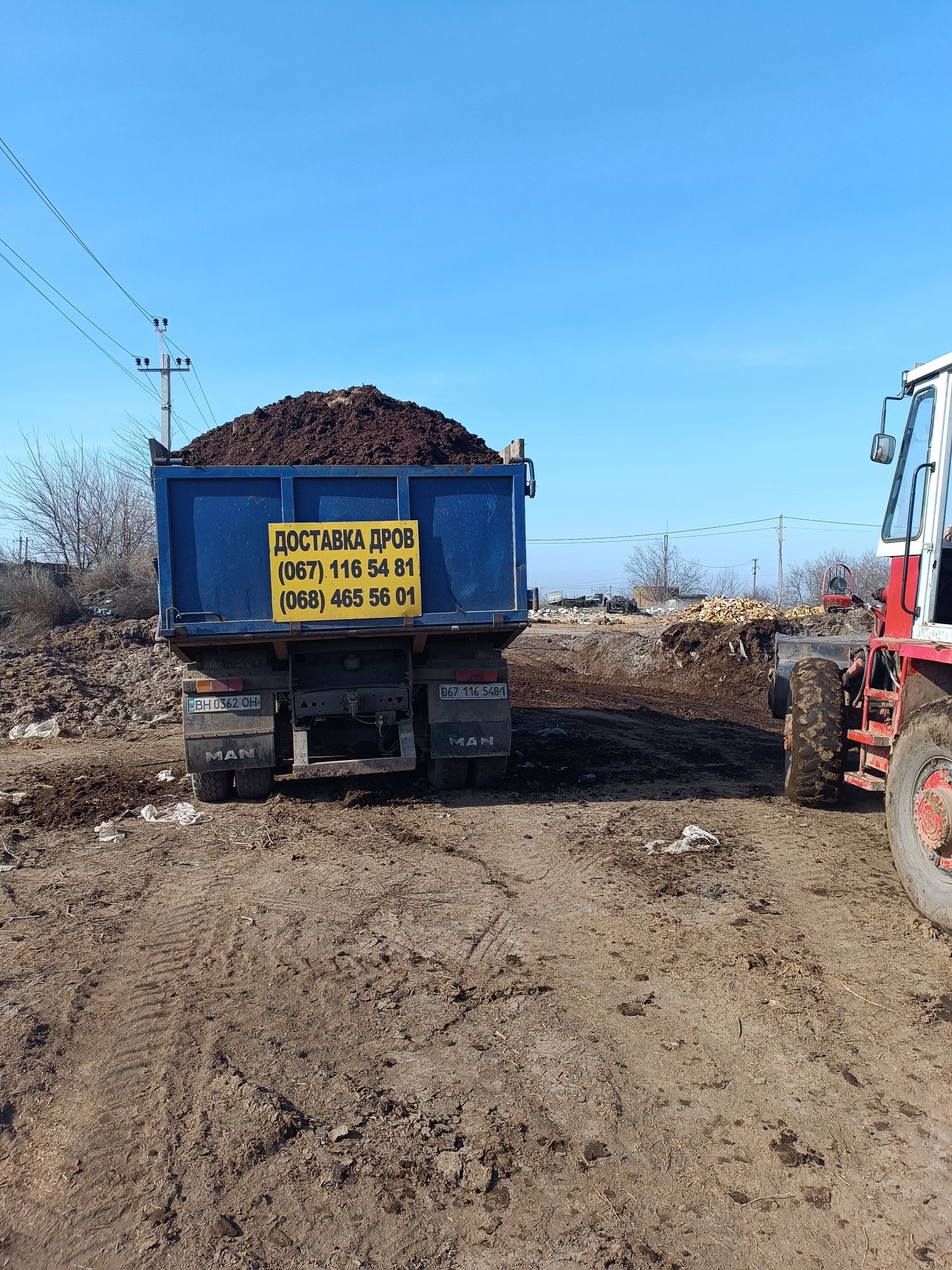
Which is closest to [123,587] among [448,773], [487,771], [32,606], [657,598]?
[32,606]

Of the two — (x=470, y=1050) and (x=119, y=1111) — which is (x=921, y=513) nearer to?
(x=470, y=1050)

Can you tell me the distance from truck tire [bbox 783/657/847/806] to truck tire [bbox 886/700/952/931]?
4.93 feet

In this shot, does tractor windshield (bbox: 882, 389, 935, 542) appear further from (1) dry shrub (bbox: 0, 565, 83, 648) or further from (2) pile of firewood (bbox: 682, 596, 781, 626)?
(1) dry shrub (bbox: 0, 565, 83, 648)

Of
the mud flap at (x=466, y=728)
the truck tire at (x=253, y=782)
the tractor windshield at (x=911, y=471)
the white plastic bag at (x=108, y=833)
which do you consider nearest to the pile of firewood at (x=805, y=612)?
the mud flap at (x=466, y=728)

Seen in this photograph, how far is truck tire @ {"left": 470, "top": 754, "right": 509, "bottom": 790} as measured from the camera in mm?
8125

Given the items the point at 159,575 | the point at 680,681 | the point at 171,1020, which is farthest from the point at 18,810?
the point at 680,681

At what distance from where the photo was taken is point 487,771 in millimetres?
8148

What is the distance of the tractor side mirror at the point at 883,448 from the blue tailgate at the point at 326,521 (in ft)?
9.30

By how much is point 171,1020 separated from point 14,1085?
65 cm

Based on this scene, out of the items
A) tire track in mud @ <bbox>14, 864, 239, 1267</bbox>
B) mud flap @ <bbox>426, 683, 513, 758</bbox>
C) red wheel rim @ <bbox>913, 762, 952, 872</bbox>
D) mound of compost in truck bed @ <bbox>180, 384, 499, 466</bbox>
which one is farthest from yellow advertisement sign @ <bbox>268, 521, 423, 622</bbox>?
red wheel rim @ <bbox>913, 762, 952, 872</bbox>

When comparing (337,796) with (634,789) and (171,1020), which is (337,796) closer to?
(634,789)

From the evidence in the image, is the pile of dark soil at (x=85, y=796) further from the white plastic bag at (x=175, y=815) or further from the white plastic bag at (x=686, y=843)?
the white plastic bag at (x=686, y=843)

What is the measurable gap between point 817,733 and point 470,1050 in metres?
4.21

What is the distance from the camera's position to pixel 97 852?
20.9 feet
